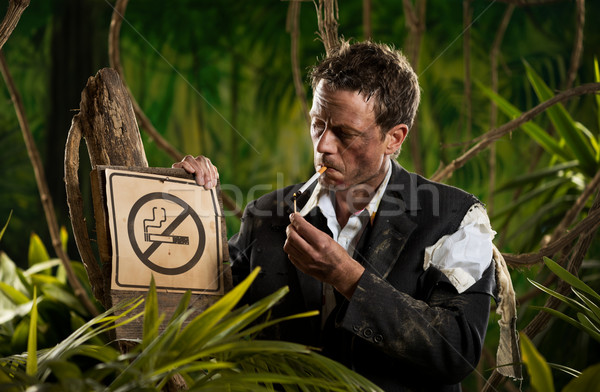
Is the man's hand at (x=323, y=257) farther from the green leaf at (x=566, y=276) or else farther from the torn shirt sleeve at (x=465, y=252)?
the green leaf at (x=566, y=276)

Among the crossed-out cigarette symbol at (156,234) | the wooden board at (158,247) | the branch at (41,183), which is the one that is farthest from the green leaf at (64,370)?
the branch at (41,183)

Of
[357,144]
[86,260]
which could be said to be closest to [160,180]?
[86,260]

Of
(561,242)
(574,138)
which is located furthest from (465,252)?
(574,138)

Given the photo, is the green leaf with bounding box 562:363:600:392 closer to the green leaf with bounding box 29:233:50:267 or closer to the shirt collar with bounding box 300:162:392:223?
the shirt collar with bounding box 300:162:392:223

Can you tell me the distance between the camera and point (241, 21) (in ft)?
10.1

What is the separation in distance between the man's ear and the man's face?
0.02 m

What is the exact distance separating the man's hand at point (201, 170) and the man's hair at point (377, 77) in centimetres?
29

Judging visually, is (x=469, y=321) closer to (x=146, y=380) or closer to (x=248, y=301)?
(x=248, y=301)

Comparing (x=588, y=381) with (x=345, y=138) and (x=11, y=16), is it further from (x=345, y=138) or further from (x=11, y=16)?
(x=11, y=16)

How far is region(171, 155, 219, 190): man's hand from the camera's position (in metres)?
1.20

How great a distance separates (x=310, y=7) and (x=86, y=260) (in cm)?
224

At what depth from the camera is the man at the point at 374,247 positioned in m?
1.04

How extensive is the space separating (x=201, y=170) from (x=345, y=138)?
11.3 inches

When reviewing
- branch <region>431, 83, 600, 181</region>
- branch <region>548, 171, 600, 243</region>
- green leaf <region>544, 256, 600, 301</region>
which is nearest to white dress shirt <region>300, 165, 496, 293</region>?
green leaf <region>544, 256, 600, 301</region>
